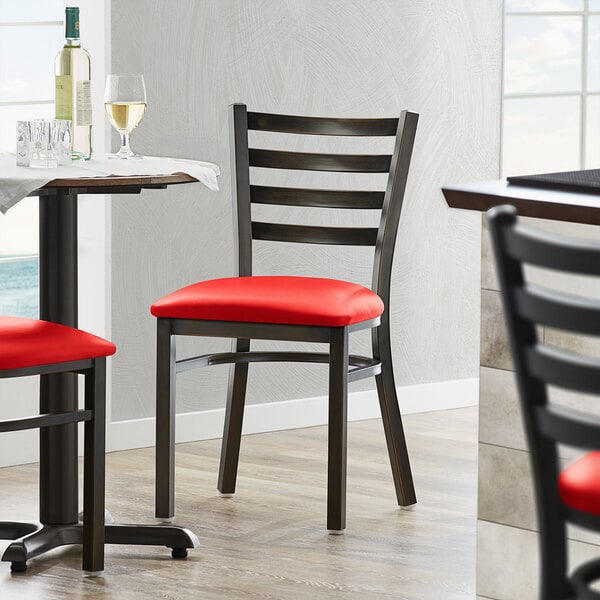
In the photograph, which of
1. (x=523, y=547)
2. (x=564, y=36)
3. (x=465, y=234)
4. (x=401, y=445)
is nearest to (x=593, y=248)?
(x=523, y=547)

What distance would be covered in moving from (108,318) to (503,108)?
1.55 meters

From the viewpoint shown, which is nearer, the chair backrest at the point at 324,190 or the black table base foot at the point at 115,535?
the black table base foot at the point at 115,535

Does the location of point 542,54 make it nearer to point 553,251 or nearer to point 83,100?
point 83,100

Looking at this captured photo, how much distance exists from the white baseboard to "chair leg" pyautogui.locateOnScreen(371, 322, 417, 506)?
0.83 m

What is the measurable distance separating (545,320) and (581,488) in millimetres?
262

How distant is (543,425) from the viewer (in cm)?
129

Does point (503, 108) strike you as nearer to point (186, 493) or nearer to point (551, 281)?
point (186, 493)

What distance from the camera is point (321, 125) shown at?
10.5 ft

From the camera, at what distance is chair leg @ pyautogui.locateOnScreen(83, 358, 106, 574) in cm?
251

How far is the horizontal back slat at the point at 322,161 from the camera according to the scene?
3164 millimetres

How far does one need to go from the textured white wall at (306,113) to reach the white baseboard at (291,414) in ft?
0.10

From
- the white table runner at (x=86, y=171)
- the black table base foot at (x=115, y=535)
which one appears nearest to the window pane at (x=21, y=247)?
the white table runner at (x=86, y=171)

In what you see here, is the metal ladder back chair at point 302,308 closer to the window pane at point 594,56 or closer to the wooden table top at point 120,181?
the wooden table top at point 120,181

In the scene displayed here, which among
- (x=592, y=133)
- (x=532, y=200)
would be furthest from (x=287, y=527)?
(x=592, y=133)
